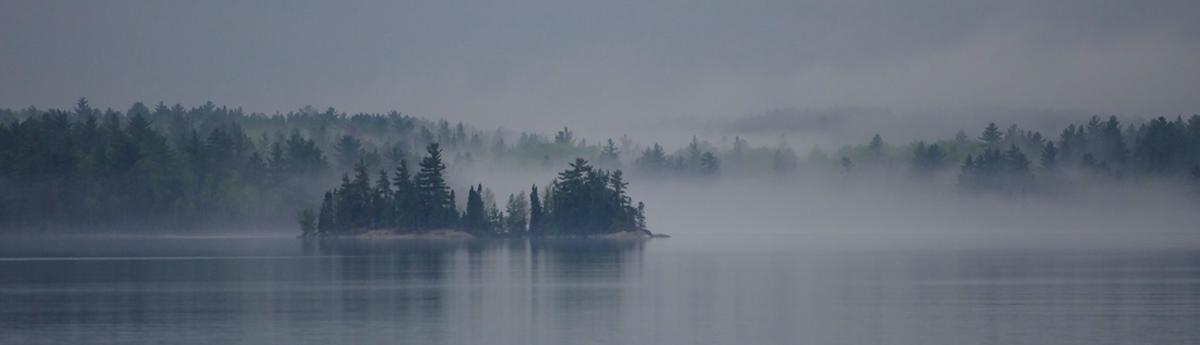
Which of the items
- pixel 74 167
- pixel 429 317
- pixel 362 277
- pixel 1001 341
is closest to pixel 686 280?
pixel 362 277

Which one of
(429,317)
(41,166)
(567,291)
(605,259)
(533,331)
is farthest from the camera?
(41,166)

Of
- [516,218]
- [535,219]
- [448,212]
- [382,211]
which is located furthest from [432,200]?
[535,219]

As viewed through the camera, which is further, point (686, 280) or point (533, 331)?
point (686, 280)

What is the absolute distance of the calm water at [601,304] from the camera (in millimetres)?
38562

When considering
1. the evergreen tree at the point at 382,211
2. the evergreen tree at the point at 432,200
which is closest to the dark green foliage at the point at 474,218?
the evergreen tree at the point at 432,200

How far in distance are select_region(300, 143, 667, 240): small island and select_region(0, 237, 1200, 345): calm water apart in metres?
96.5

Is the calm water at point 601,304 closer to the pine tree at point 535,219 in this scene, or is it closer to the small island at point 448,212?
the small island at point 448,212

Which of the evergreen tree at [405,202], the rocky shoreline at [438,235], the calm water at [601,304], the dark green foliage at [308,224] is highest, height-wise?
the evergreen tree at [405,202]

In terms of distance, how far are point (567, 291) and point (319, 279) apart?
1686 cm

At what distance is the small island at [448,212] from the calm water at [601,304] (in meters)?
96.5

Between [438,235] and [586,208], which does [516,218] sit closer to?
[586,208]

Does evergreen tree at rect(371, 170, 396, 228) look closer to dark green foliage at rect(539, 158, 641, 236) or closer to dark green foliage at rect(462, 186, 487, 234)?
dark green foliage at rect(462, 186, 487, 234)

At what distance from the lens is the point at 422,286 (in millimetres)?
61875

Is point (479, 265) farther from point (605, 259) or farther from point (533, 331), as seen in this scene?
point (533, 331)
